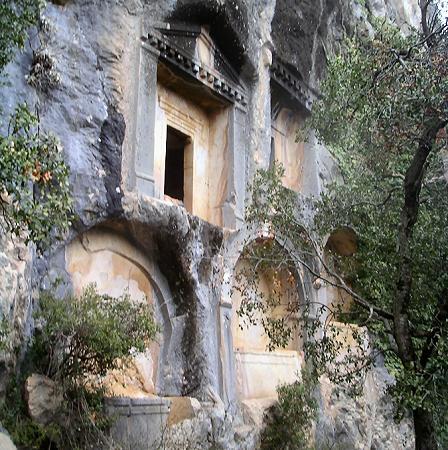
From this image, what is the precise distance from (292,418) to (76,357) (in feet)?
14.0

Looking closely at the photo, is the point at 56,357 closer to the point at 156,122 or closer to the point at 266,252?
the point at 266,252

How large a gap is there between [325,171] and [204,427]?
7.01 meters

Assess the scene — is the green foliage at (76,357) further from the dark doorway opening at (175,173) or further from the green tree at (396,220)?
the dark doorway opening at (175,173)

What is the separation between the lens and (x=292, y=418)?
368 inches

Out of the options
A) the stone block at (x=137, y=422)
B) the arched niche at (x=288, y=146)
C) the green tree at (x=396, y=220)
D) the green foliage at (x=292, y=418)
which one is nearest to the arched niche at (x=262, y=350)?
the green foliage at (x=292, y=418)

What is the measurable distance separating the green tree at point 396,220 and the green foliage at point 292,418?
63.6 inches

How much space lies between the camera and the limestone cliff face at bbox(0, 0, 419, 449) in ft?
24.5

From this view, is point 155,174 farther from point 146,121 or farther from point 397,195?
point 397,195

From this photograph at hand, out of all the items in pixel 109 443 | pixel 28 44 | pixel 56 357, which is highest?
pixel 28 44

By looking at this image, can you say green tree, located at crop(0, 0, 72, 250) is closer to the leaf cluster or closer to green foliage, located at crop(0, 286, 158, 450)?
the leaf cluster

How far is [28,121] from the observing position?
15.0ft

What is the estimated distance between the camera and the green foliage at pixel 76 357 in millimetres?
5949

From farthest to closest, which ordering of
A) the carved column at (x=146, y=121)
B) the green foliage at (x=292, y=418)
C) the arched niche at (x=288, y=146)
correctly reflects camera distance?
the arched niche at (x=288, y=146), the green foliage at (x=292, y=418), the carved column at (x=146, y=121)

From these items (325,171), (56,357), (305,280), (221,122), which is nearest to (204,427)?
(56,357)
